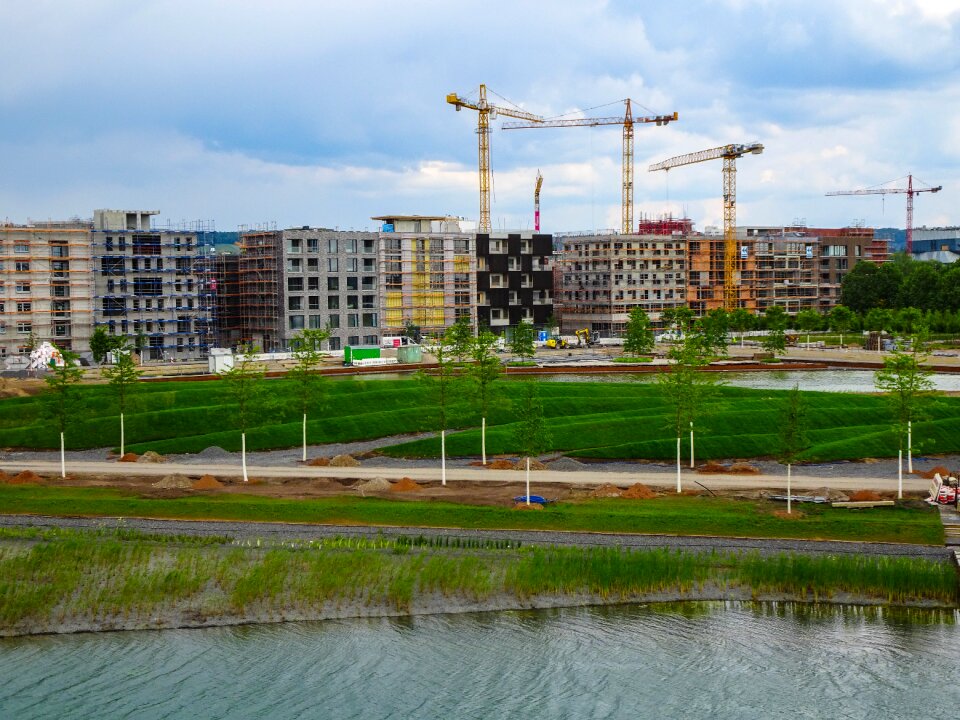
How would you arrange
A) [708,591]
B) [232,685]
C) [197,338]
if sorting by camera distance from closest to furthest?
[232,685] → [708,591] → [197,338]

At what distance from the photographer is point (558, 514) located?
53.3 m

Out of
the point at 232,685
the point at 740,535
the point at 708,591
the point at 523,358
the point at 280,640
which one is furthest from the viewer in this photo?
the point at 523,358

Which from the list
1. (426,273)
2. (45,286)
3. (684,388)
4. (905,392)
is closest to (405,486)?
(684,388)

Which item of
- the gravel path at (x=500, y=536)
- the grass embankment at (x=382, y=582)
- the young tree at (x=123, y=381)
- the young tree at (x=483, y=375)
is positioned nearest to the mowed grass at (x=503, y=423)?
the young tree at (x=483, y=375)

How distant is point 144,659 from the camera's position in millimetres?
40344

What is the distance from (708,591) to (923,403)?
93.5 feet

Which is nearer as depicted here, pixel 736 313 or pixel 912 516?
pixel 912 516

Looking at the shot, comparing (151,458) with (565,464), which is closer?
(565,464)

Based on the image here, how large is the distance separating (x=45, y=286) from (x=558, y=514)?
107086mm

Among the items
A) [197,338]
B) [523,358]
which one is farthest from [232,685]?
[197,338]

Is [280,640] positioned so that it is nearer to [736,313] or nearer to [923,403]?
A: [923,403]

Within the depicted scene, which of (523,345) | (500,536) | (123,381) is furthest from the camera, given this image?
(523,345)

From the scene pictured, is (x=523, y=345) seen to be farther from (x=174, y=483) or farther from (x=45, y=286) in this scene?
(x=174, y=483)

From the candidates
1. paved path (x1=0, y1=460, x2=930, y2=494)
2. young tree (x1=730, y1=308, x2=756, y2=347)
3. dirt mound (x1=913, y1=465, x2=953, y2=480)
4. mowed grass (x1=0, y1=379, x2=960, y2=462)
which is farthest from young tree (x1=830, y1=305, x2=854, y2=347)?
paved path (x1=0, y1=460, x2=930, y2=494)
